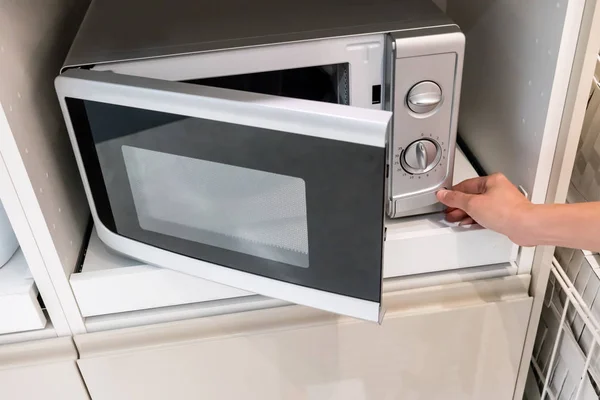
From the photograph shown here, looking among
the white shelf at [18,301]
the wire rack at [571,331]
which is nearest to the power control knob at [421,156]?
the wire rack at [571,331]

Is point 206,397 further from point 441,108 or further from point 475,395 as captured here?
point 441,108

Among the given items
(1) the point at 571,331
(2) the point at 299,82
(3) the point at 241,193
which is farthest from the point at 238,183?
(1) the point at 571,331

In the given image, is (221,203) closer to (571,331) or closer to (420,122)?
(420,122)

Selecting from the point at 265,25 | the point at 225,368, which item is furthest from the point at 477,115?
the point at 225,368

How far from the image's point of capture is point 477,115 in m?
0.86

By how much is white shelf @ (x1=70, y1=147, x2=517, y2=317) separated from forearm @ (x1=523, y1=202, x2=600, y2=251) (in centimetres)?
10

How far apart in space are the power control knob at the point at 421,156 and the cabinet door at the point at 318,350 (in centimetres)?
16

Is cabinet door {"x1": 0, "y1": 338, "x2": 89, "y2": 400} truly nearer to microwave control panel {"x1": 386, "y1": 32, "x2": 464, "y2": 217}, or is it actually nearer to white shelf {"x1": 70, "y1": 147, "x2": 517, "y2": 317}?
white shelf {"x1": 70, "y1": 147, "x2": 517, "y2": 317}

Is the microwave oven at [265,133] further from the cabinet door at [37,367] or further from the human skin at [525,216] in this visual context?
the cabinet door at [37,367]

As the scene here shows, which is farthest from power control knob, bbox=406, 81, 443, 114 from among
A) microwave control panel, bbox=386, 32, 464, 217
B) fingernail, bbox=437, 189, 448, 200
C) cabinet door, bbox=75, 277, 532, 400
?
cabinet door, bbox=75, 277, 532, 400

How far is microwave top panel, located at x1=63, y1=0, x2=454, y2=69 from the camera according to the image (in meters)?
0.63

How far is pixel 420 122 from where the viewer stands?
0.67 m

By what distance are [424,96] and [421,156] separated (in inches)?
3.0

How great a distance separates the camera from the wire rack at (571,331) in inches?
29.9
